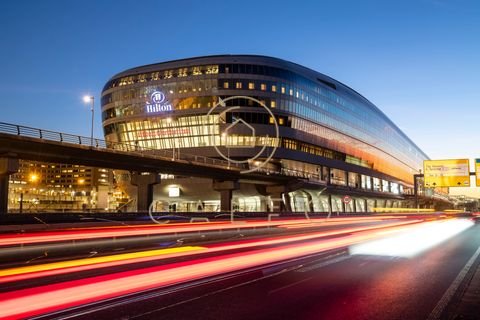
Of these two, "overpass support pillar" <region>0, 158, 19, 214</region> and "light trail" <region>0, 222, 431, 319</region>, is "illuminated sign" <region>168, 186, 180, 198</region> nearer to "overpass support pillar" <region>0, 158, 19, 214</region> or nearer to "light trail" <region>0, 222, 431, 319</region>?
"overpass support pillar" <region>0, 158, 19, 214</region>

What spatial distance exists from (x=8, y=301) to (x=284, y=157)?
91215mm

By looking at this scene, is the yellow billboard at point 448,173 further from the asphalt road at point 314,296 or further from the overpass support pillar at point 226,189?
the asphalt road at point 314,296

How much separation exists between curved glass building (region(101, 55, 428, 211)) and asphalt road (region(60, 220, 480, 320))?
244ft

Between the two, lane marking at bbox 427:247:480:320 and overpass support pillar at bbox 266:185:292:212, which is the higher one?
overpass support pillar at bbox 266:185:292:212

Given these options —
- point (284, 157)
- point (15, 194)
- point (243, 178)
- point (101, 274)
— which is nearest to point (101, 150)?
point (243, 178)

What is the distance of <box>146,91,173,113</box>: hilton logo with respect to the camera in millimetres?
100375

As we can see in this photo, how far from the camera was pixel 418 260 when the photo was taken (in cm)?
1766

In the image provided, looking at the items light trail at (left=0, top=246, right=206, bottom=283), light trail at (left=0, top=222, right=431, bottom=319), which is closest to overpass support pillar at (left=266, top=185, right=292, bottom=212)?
light trail at (left=0, top=246, right=206, bottom=283)

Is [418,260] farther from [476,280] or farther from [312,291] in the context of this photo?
[312,291]

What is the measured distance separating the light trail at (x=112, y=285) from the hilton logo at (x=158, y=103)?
3358 inches

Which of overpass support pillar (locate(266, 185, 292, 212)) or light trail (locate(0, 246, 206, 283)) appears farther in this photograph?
overpass support pillar (locate(266, 185, 292, 212))

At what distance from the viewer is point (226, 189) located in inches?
2886

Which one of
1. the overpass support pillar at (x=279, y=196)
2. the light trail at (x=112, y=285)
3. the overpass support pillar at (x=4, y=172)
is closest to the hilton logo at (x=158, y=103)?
the overpass support pillar at (x=279, y=196)

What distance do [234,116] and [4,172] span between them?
57808 mm
